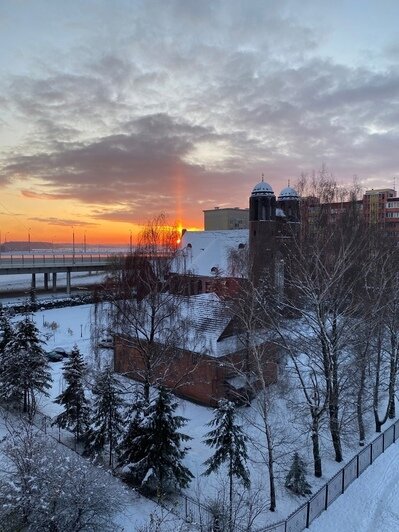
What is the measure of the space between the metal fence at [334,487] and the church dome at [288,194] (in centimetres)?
3085

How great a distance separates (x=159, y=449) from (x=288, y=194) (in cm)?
3757

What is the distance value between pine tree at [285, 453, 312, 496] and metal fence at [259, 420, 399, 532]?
98 centimetres

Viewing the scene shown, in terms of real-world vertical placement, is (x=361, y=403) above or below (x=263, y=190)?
below

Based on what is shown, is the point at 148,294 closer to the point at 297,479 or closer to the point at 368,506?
the point at 297,479

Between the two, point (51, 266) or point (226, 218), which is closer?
point (51, 266)

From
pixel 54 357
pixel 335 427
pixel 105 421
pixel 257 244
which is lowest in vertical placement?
pixel 54 357

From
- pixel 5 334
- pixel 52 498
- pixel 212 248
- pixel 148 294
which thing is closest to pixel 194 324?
pixel 148 294

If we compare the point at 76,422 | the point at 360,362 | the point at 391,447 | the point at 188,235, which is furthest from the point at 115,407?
the point at 188,235

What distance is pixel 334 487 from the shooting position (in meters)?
15.1

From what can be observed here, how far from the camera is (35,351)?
20.6 m

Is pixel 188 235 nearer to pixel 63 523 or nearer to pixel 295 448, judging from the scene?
pixel 295 448

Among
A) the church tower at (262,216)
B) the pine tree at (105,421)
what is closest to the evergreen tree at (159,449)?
the pine tree at (105,421)

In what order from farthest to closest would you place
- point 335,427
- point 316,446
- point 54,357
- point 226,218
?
point 226,218 < point 54,357 < point 335,427 < point 316,446

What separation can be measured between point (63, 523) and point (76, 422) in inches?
327
